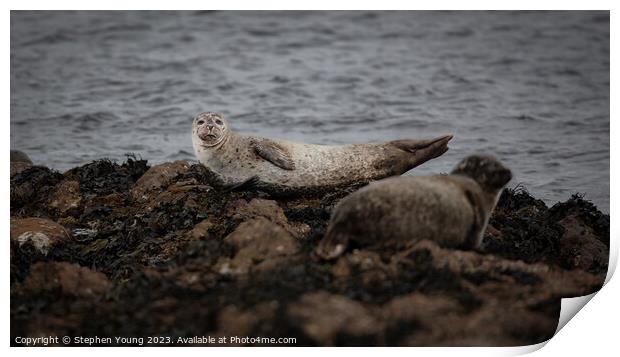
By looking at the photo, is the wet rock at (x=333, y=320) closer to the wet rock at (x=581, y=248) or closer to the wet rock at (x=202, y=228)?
the wet rock at (x=581, y=248)

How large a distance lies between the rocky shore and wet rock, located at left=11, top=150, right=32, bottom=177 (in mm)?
1971

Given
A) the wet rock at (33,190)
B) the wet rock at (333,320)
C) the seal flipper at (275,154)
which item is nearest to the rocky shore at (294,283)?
the wet rock at (333,320)

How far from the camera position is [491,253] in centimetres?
684

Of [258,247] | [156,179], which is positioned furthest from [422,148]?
[258,247]

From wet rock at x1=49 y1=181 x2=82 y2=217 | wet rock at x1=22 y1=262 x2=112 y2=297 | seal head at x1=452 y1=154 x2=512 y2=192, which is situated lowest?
wet rock at x1=49 y1=181 x2=82 y2=217

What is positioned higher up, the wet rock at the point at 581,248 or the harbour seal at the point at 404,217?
the harbour seal at the point at 404,217

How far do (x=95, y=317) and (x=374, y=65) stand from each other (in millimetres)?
7732

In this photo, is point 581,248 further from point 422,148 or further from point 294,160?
point 294,160

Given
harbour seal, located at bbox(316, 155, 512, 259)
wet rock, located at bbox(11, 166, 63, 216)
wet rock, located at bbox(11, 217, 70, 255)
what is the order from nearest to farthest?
harbour seal, located at bbox(316, 155, 512, 259), wet rock, located at bbox(11, 217, 70, 255), wet rock, located at bbox(11, 166, 63, 216)

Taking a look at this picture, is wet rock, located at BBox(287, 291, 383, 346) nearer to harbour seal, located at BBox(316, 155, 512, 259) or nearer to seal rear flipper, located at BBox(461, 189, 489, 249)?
harbour seal, located at BBox(316, 155, 512, 259)

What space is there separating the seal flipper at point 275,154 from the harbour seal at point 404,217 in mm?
2431

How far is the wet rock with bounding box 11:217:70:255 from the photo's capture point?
317 inches

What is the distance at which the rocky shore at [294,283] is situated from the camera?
5855mm

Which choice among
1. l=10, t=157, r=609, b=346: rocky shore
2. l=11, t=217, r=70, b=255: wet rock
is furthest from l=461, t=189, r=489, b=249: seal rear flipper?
l=11, t=217, r=70, b=255: wet rock
